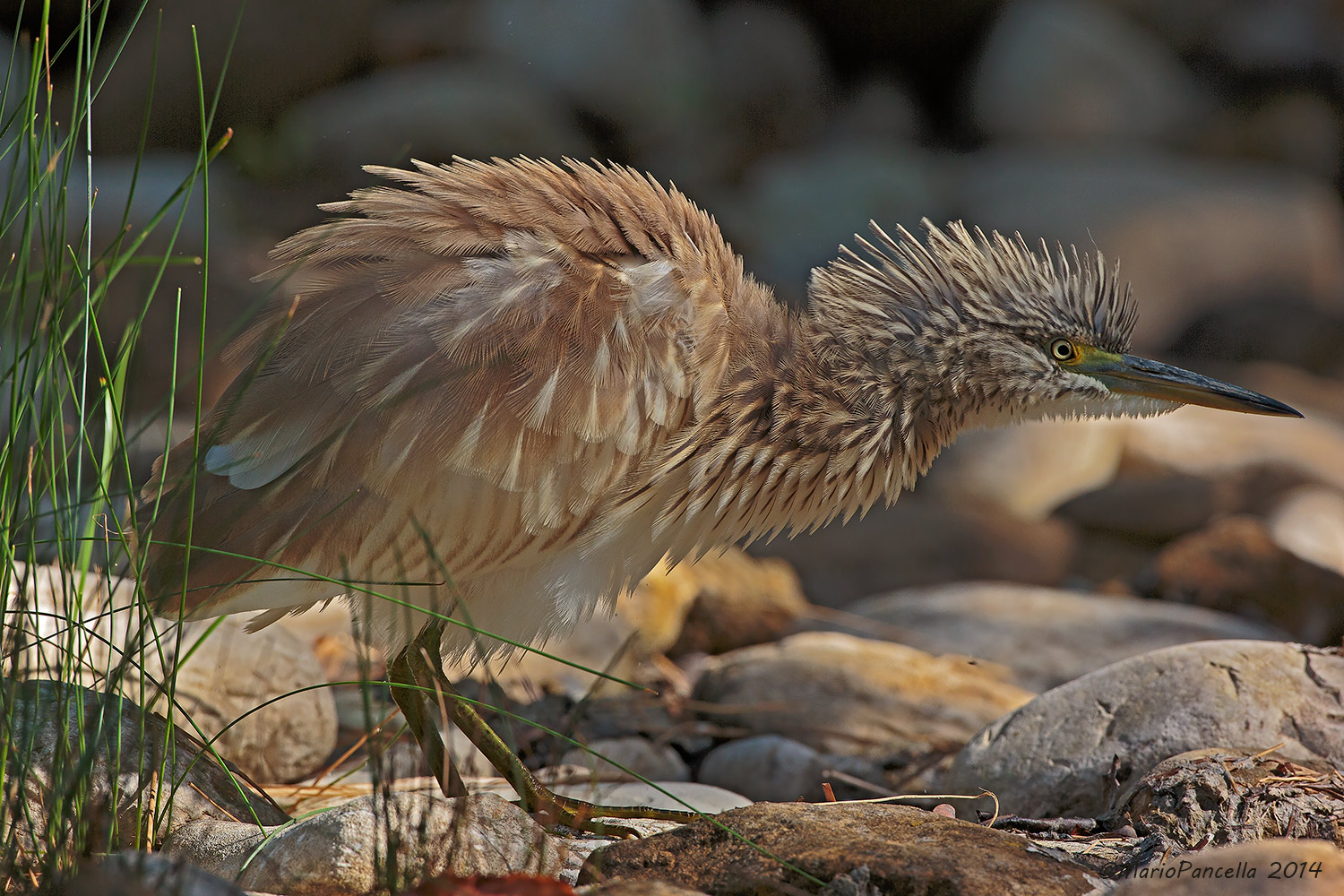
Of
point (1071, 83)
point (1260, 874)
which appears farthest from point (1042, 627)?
point (1071, 83)

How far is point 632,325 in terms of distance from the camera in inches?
98.6

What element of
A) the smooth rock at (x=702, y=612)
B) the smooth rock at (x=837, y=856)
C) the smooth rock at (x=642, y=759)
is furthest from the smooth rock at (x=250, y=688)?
the smooth rock at (x=702, y=612)

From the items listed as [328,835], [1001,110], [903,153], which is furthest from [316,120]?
[328,835]

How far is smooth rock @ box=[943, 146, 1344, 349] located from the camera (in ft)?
25.6

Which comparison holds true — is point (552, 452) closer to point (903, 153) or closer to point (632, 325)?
point (632, 325)

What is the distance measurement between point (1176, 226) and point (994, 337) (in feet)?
19.0

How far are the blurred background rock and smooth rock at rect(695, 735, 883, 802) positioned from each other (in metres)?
2.30

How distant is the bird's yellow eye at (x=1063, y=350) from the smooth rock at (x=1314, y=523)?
3153 mm

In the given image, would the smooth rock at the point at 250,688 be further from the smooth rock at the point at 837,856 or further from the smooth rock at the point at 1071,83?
the smooth rock at the point at 1071,83

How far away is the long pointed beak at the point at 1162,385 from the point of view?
2.88 meters

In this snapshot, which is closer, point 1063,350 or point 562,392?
point 562,392

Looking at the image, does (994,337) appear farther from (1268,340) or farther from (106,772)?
(1268,340)

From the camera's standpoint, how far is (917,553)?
18.9 feet

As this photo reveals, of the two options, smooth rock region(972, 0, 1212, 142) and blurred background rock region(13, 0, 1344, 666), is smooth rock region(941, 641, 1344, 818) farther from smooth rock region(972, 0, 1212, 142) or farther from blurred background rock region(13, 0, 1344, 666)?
smooth rock region(972, 0, 1212, 142)
